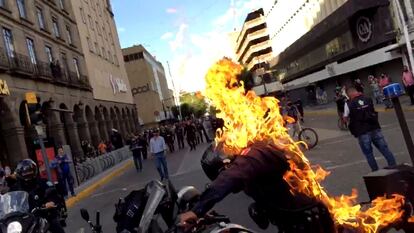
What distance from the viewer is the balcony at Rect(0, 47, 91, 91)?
25625mm

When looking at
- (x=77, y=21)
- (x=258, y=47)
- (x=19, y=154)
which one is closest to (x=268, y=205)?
(x=19, y=154)

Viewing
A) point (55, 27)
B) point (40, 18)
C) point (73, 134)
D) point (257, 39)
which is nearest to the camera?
point (40, 18)

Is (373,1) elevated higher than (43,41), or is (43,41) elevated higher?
(43,41)

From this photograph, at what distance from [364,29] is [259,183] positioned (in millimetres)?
34009

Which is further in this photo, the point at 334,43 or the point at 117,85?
the point at 117,85

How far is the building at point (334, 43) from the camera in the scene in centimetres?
3266

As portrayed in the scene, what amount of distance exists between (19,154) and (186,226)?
24.2 meters

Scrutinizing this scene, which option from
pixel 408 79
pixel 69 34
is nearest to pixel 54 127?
pixel 69 34

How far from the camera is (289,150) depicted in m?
3.69

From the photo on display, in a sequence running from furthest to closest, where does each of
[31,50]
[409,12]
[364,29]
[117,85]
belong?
1. [117,85]
2. [364,29]
3. [31,50]
4. [409,12]

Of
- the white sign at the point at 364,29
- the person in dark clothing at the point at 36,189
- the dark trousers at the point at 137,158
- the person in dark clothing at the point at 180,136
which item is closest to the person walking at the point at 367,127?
the person in dark clothing at the point at 36,189

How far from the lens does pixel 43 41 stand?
33.1 m

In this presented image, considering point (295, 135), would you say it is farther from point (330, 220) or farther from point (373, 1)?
point (373, 1)

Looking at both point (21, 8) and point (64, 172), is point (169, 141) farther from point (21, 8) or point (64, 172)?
point (64, 172)
